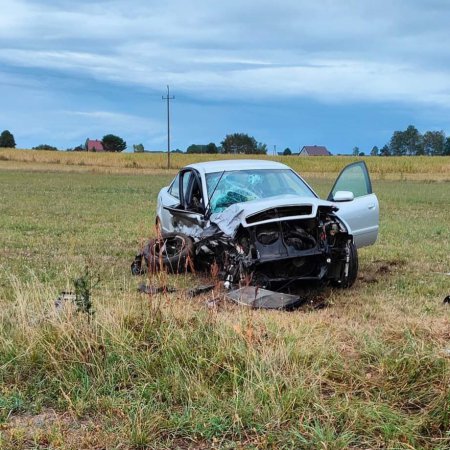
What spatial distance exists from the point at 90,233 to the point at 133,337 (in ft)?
24.0

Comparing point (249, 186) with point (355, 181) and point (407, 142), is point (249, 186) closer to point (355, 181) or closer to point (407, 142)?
point (355, 181)

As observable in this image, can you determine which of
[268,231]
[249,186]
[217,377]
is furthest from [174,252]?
[217,377]

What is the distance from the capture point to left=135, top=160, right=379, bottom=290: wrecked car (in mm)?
5523

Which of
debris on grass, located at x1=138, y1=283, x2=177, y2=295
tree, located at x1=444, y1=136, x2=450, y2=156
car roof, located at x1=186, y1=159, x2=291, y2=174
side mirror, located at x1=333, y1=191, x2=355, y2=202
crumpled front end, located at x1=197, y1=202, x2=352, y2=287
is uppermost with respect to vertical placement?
tree, located at x1=444, y1=136, x2=450, y2=156

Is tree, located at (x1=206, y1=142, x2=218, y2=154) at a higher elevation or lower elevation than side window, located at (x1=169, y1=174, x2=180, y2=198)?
higher

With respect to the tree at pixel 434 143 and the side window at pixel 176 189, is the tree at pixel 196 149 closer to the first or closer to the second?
the tree at pixel 434 143

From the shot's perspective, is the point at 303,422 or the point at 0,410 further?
the point at 0,410

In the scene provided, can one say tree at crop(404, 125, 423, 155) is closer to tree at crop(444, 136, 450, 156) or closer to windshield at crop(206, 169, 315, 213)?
tree at crop(444, 136, 450, 156)

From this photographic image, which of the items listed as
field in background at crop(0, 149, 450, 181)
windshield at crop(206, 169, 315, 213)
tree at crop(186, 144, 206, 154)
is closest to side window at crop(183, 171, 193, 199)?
windshield at crop(206, 169, 315, 213)

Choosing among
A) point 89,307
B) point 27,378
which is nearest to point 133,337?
point 89,307

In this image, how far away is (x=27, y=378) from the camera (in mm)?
3447

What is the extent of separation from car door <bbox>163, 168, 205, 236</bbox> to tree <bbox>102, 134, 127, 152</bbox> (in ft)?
352

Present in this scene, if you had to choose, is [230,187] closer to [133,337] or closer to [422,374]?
[133,337]

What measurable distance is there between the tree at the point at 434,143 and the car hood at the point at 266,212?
114 metres
